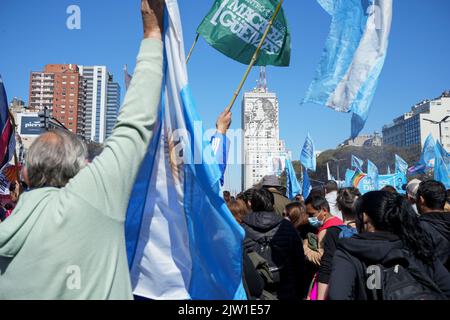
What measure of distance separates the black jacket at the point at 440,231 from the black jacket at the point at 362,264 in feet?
3.36

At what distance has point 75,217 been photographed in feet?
4.83

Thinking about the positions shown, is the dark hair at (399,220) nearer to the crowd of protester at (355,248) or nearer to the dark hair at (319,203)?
the crowd of protester at (355,248)

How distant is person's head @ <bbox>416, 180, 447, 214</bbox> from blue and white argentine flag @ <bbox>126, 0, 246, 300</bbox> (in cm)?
237

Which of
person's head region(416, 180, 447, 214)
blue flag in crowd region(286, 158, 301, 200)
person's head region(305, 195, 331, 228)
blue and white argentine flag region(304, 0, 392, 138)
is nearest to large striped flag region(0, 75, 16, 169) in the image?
blue and white argentine flag region(304, 0, 392, 138)

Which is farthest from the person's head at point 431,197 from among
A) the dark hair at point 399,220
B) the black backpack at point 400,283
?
the black backpack at point 400,283

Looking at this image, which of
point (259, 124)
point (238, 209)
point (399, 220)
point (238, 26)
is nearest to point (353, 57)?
point (238, 26)

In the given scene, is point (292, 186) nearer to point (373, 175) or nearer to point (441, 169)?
point (441, 169)

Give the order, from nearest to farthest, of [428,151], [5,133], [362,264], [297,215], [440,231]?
1. [362,264]
2. [440,231]
3. [297,215]
4. [5,133]
5. [428,151]

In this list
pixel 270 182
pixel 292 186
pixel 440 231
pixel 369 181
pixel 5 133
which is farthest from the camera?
pixel 369 181

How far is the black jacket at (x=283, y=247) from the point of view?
12.4 feet

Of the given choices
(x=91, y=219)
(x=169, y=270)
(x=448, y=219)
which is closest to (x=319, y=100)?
(x=448, y=219)

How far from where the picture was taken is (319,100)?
421cm

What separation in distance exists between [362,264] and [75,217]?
156 cm

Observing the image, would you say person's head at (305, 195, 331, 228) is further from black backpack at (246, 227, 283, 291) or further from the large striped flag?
the large striped flag
